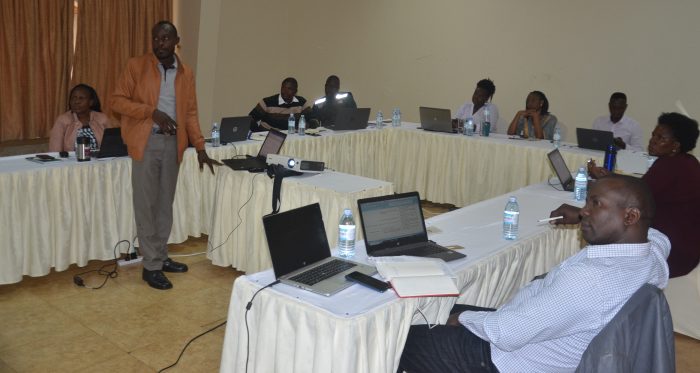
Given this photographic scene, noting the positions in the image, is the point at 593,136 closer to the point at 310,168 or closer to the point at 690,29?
the point at 690,29

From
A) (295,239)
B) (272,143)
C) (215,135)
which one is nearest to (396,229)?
(295,239)

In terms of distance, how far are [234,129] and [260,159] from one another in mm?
835

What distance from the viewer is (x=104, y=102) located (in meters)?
9.04

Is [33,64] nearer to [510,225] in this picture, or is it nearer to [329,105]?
[329,105]

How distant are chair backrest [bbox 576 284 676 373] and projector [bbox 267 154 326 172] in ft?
8.17

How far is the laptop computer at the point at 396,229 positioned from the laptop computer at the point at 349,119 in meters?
3.28

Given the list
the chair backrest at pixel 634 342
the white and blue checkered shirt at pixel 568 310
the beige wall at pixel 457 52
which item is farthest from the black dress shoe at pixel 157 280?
the beige wall at pixel 457 52

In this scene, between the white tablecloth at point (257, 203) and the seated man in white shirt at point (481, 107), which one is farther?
the seated man in white shirt at point (481, 107)

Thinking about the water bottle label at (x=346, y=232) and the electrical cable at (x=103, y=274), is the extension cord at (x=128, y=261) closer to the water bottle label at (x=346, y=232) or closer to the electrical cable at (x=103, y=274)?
the electrical cable at (x=103, y=274)

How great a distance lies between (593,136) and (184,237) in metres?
3.49

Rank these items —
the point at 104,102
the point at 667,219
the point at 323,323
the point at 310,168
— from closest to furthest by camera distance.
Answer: the point at 323,323 < the point at 667,219 < the point at 310,168 < the point at 104,102

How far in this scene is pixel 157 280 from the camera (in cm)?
408

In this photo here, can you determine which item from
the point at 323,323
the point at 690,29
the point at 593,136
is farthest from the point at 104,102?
the point at 323,323

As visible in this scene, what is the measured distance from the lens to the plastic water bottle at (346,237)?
2.78 m
